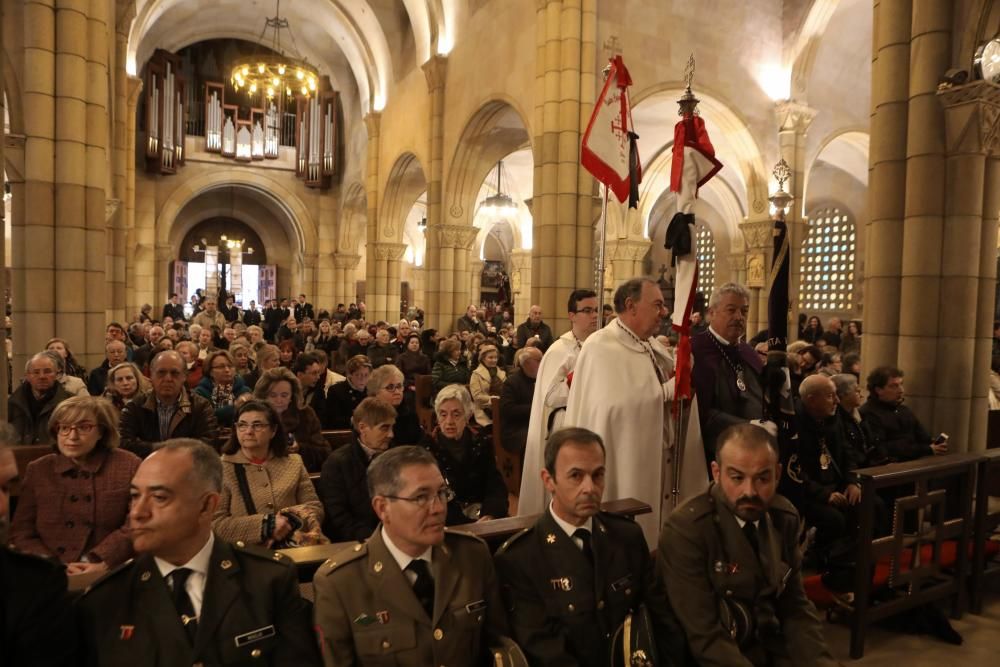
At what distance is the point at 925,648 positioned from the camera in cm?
380

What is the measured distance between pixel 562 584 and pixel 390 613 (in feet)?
2.07

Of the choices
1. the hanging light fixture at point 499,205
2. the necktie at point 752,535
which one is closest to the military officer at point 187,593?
the necktie at point 752,535

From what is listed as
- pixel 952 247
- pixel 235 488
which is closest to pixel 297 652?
pixel 235 488

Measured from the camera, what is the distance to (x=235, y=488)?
3221 millimetres

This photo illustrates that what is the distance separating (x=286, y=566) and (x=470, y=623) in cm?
60

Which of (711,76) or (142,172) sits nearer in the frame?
(711,76)

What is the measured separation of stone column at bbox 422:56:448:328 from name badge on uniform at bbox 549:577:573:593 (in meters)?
13.3

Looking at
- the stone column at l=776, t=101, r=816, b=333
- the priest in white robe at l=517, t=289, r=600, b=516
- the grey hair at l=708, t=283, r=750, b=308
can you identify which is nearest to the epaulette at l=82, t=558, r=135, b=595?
the priest in white robe at l=517, t=289, r=600, b=516

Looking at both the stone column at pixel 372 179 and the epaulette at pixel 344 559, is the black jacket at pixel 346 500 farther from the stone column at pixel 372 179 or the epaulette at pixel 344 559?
the stone column at pixel 372 179

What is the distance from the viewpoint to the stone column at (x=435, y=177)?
15.4 metres

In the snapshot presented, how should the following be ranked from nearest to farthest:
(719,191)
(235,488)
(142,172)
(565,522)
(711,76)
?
(565,522) → (235,488) → (711,76) → (719,191) → (142,172)

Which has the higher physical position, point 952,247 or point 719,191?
point 719,191

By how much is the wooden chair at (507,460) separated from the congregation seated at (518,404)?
279 millimetres

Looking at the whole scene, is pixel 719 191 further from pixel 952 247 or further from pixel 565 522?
pixel 565 522
